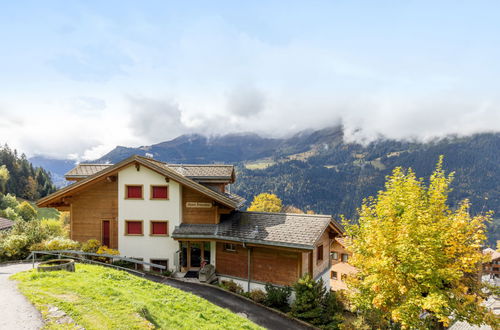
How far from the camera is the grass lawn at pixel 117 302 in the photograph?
9055 mm

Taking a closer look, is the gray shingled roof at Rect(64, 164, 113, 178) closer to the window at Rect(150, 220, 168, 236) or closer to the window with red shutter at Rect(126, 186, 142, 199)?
the window with red shutter at Rect(126, 186, 142, 199)

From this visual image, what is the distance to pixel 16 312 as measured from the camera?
29.8 feet

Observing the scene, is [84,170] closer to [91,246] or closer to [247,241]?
[91,246]

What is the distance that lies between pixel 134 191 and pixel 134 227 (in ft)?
9.62

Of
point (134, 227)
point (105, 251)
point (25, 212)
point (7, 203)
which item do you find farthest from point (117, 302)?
point (7, 203)

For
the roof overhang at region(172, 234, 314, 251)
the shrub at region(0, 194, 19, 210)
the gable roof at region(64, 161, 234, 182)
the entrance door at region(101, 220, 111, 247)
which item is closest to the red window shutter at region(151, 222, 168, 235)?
the roof overhang at region(172, 234, 314, 251)

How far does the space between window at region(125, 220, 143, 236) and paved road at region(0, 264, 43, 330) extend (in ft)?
40.3

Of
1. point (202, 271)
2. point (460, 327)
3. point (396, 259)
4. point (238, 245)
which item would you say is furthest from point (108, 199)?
point (460, 327)

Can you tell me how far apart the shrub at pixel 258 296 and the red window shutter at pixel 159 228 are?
868 cm

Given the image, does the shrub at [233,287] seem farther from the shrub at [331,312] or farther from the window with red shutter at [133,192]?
the window with red shutter at [133,192]

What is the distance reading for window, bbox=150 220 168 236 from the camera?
78.0 ft

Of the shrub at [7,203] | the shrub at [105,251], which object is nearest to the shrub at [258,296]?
the shrub at [105,251]

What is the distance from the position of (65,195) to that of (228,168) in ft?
45.4

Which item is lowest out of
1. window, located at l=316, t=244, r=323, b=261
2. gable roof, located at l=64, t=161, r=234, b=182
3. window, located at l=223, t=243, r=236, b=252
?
window, located at l=316, t=244, r=323, b=261
